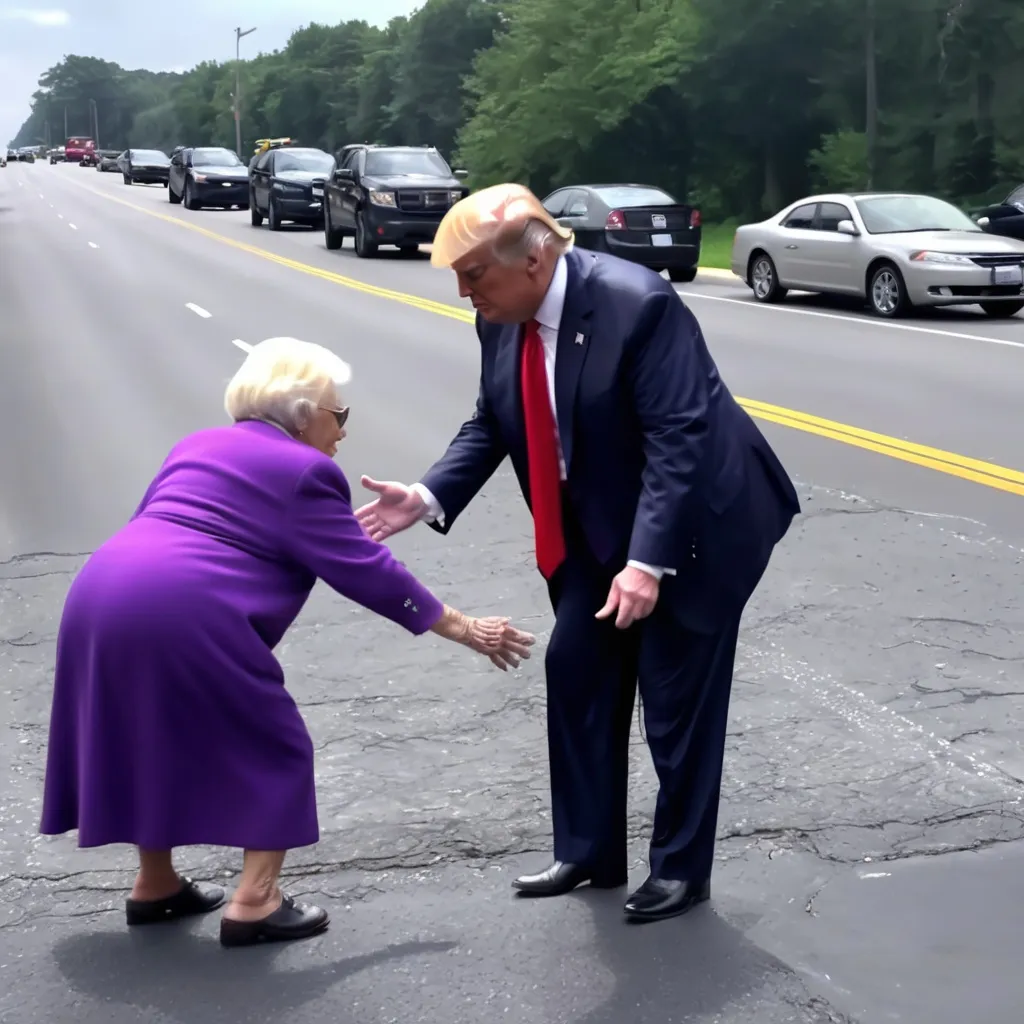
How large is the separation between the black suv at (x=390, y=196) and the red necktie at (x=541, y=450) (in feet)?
82.0

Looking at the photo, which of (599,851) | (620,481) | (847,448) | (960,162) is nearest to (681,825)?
(599,851)

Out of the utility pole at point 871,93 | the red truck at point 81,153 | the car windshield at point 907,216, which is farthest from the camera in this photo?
the red truck at point 81,153

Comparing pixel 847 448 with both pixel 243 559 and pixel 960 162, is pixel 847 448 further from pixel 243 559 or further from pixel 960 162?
pixel 960 162

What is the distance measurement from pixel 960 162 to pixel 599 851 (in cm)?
3906

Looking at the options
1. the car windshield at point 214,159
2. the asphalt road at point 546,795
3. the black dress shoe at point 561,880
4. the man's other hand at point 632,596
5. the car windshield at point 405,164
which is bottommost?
the asphalt road at point 546,795

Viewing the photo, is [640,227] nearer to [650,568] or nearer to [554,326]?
[554,326]

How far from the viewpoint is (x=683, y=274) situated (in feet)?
82.7

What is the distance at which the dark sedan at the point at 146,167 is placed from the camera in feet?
233

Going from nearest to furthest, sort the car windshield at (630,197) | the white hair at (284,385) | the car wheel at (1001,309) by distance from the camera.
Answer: the white hair at (284,385)
the car wheel at (1001,309)
the car windshield at (630,197)

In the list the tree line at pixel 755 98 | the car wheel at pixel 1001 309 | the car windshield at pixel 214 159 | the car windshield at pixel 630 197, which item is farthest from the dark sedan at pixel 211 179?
the car wheel at pixel 1001 309

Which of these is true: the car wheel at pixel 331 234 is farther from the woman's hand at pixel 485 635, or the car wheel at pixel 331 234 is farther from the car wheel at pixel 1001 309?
Result: the woman's hand at pixel 485 635

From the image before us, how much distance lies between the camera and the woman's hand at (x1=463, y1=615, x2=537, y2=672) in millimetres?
3869

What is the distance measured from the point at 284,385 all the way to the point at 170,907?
1.26 metres

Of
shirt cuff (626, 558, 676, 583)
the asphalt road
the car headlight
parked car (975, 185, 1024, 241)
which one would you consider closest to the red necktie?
shirt cuff (626, 558, 676, 583)
